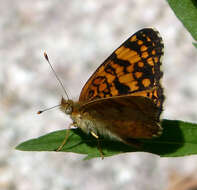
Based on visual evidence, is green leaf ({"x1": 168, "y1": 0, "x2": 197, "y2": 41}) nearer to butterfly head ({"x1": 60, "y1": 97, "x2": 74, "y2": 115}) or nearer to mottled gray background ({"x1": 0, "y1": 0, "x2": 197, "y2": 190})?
butterfly head ({"x1": 60, "y1": 97, "x2": 74, "y2": 115})

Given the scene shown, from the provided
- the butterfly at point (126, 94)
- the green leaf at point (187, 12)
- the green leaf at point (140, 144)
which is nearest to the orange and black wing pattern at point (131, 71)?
the butterfly at point (126, 94)

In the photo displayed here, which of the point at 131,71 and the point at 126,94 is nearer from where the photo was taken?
the point at 126,94

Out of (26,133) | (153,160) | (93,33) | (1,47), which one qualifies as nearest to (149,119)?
(153,160)

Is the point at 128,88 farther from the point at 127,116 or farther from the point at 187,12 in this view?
the point at 187,12

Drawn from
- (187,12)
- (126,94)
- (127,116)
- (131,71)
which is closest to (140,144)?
(127,116)

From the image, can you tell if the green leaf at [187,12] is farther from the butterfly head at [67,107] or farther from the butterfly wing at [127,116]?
the butterfly head at [67,107]
